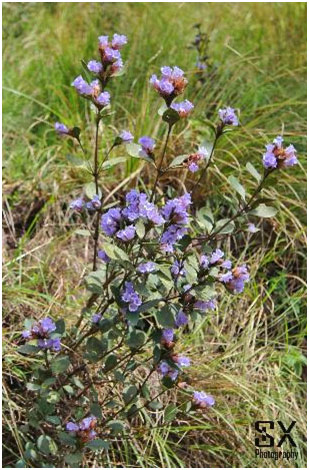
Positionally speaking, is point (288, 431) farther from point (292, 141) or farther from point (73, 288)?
point (292, 141)

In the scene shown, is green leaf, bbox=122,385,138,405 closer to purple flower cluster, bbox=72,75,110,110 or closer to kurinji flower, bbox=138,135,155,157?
kurinji flower, bbox=138,135,155,157

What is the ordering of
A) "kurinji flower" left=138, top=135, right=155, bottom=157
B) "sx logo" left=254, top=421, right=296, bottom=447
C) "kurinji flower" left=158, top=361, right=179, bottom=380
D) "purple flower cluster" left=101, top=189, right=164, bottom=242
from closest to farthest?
"purple flower cluster" left=101, top=189, right=164, bottom=242, "kurinji flower" left=138, top=135, right=155, bottom=157, "kurinji flower" left=158, top=361, right=179, bottom=380, "sx logo" left=254, top=421, right=296, bottom=447

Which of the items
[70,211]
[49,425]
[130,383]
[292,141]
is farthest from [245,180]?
[49,425]

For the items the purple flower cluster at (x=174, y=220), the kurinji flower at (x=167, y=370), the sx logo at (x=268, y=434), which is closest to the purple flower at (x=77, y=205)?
the purple flower cluster at (x=174, y=220)

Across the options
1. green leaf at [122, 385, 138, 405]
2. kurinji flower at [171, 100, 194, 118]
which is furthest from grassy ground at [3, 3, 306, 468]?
kurinji flower at [171, 100, 194, 118]

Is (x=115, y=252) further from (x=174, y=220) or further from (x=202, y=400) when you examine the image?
(x=202, y=400)

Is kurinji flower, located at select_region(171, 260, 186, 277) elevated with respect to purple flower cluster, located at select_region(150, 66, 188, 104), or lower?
lower
